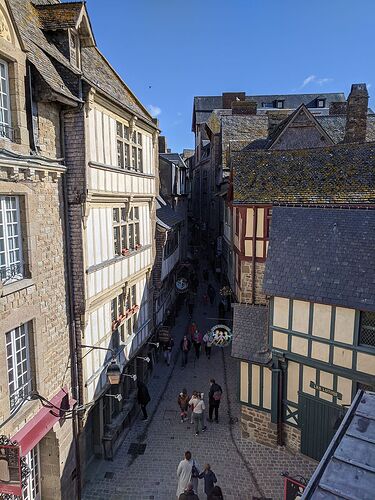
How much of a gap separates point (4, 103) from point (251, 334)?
8.66 m

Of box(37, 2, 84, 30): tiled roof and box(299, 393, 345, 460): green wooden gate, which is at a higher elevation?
box(37, 2, 84, 30): tiled roof

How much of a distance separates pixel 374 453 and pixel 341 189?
30.7 ft

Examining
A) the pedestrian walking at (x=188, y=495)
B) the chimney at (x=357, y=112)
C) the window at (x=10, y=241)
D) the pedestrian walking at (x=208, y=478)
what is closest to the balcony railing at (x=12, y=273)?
the window at (x=10, y=241)

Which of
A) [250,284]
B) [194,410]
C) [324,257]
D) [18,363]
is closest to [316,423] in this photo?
[194,410]

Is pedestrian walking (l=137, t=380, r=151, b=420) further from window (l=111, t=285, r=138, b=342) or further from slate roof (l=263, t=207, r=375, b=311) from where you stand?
slate roof (l=263, t=207, r=375, b=311)

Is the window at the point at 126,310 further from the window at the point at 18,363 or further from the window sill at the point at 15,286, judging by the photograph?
the window sill at the point at 15,286

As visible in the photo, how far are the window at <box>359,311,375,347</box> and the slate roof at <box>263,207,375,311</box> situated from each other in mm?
327

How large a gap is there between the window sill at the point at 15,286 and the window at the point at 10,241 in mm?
94

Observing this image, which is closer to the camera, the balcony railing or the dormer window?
the balcony railing

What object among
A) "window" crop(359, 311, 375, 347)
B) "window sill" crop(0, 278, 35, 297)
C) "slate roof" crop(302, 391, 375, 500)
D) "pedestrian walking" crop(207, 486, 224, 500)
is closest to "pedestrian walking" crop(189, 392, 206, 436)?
"pedestrian walking" crop(207, 486, 224, 500)

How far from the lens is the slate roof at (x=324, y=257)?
9.58 m

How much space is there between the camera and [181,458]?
34.6 ft

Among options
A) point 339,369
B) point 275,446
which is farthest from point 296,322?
point 275,446

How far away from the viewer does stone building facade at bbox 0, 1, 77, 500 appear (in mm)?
6469
